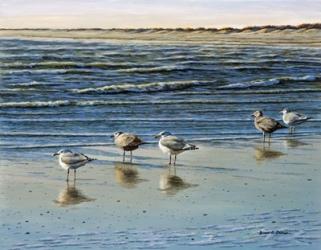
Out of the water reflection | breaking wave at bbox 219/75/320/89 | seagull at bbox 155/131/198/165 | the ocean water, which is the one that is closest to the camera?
seagull at bbox 155/131/198/165

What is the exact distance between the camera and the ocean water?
1770 cm

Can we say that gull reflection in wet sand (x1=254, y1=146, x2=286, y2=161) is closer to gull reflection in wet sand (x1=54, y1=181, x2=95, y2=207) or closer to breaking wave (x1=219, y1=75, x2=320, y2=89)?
gull reflection in wet sand (x1=54, y1=181, x2=95, y2=207)

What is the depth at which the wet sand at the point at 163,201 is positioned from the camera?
8.45 metres

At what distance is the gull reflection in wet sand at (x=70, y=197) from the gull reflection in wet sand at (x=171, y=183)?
3.10 ft

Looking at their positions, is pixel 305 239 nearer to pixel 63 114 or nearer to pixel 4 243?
pixel 4 243

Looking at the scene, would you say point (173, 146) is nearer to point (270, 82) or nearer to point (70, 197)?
point (70, 197)

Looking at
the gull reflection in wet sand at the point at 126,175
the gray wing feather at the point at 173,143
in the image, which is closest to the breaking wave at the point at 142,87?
→ the gray wing feather at the point at 173,143

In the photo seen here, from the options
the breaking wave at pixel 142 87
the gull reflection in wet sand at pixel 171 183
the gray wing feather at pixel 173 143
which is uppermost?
the gray wing feather at pixel 173 143

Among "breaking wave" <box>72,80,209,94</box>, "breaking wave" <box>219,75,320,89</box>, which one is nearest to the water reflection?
"breaking wave" <box>72,80,209,94</box>

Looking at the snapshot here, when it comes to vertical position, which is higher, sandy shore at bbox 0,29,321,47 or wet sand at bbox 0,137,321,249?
sandy shore at bbox 0,29,321,47

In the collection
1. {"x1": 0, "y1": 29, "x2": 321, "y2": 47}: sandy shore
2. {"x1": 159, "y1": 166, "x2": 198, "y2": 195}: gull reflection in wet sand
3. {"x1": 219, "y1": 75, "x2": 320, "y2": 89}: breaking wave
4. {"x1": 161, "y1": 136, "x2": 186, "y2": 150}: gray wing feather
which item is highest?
{"x1": 0, "y1": 29, "x2": 321, "y2": 47}: sandy shore

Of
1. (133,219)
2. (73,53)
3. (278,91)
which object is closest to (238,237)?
(133,219)

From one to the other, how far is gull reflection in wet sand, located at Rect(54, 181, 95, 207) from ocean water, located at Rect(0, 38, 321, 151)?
388 cm

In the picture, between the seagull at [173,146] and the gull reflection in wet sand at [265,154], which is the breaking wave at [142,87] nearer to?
the gull reflection in wet sand at [265,154]
